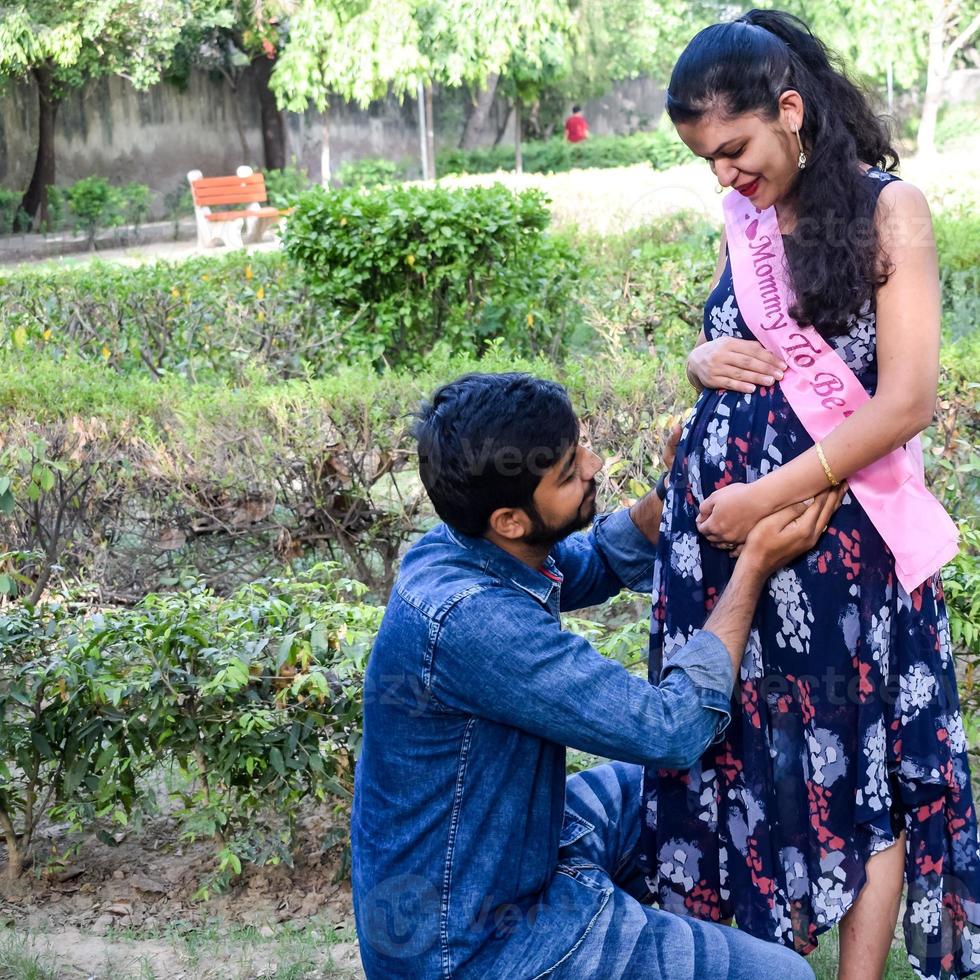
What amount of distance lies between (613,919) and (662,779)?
14.4 inches

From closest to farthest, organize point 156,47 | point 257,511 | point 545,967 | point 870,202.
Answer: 1. point 545,967
2. point 870,202
3. point 257,511
4. point 156,47

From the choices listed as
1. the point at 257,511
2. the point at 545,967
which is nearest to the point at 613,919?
the point at 545,967

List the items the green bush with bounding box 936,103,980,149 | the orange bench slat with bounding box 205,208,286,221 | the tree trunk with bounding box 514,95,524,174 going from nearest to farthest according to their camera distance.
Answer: the orange bench slat with bounding box 205,208,286,221 → the tree trunk with bounding box 514,95,524,174 → the green bush with bounding box 936,103,980,149

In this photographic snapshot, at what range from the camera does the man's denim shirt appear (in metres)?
1.74

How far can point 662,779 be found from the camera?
2.15 meters

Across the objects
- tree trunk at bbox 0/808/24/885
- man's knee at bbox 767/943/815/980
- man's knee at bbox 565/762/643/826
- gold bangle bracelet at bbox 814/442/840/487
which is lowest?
tree trunk at bbox 0/808/24/885

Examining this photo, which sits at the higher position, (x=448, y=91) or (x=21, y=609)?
(x=448, y=91)

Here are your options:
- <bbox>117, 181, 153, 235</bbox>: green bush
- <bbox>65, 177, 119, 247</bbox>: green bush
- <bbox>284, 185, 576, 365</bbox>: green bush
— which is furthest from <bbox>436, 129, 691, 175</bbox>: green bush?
<bbox>284, 185, 576, 365</bbox>: green bush

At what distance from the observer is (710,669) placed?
1.84 metres

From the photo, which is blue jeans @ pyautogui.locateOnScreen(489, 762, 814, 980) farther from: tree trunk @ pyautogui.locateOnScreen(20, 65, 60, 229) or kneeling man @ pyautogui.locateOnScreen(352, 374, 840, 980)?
tree trunk @ pyautogui.locateOnScreen(20, 65, 60, 229)

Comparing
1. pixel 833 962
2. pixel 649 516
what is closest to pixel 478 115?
pixel 833 962

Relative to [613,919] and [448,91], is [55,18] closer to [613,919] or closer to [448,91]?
[448,91]

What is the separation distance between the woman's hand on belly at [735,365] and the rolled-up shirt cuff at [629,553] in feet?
0.99

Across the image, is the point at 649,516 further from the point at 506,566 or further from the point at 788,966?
the point at 788,966
